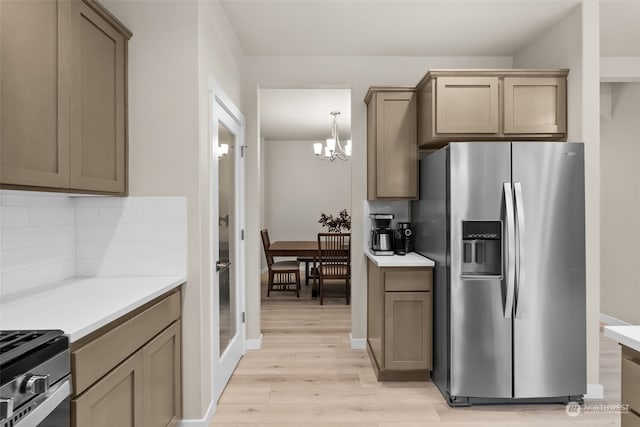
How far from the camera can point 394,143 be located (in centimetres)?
329

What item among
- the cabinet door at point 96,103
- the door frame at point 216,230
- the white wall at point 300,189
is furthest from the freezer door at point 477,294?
the white wall at point 300,189

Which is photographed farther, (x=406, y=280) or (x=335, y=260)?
(x=335, y=260)

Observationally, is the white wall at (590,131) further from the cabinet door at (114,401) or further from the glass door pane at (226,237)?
the cabinet door at (114,401)

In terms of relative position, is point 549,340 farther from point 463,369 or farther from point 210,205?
point 210,205

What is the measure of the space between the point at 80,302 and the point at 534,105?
9.92 ft

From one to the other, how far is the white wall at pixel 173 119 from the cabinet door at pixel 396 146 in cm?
158

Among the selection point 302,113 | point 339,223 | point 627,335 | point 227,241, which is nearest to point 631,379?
point 627,335

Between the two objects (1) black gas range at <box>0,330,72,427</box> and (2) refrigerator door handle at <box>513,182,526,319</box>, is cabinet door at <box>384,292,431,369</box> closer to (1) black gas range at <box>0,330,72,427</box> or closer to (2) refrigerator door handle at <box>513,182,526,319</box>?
(2) refrigerator door handle at <box>513,182,526,319</box>

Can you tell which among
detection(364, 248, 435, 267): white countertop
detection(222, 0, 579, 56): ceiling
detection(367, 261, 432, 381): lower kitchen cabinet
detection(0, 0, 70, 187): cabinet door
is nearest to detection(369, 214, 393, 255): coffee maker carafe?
detection(364, 248, 435, 267): white countertop

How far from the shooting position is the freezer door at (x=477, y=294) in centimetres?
256

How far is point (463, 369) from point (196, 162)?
6.87ft

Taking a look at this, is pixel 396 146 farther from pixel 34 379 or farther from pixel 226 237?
pixel 34 379

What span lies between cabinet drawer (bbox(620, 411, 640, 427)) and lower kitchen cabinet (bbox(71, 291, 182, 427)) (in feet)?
5.53

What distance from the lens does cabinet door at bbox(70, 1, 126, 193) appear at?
1705 mm
